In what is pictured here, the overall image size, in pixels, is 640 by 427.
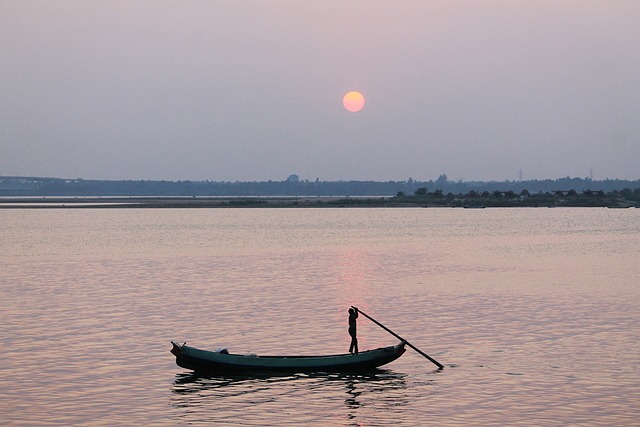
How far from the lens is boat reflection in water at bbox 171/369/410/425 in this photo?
30.5m

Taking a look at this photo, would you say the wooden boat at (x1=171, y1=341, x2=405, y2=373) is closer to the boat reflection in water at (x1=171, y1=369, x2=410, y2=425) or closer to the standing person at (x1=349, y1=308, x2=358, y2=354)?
the boat reflection in water at (x1=171, y1=369, x2=410, y2=425)

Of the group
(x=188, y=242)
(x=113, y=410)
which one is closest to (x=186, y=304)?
(x=113, y=410)

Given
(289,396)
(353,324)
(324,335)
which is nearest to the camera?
(289,396)

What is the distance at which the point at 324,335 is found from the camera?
152ft

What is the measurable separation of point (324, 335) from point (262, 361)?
10534 mm

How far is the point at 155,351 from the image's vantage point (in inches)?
1663

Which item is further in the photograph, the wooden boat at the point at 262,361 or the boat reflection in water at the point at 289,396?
the wooden boat at the point at 262,361

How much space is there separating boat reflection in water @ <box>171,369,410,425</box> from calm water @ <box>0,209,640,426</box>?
8 cm

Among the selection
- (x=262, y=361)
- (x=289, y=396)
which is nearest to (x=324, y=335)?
(x=262, y=361)

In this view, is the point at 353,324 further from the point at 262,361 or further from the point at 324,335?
the point at 324,335

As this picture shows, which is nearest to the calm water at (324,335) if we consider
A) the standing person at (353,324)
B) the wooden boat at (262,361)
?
the wooden boat at (262,361)

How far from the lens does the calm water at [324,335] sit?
31.3m

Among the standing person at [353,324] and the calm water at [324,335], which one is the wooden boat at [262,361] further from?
the standing person at [353,324]

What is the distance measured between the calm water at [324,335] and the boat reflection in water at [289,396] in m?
0.08
